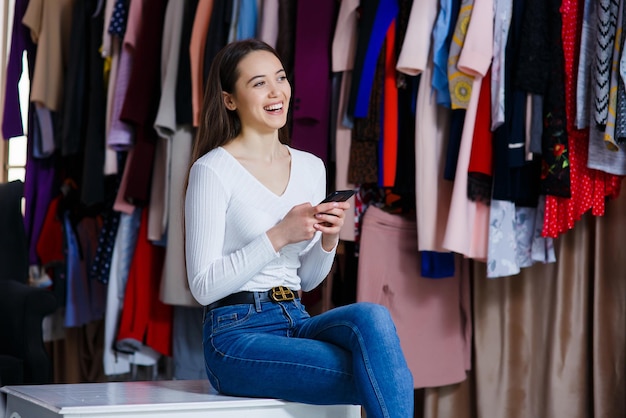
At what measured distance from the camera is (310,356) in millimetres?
1616

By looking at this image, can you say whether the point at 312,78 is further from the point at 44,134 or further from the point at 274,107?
the point at 44,134

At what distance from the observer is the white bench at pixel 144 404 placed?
154 cm

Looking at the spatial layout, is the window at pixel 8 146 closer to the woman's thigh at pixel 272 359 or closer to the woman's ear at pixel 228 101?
the woman's ear at pixel 228 101

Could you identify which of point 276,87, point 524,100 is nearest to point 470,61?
point 524,100

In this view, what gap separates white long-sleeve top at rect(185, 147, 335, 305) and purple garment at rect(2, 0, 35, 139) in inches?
72.7

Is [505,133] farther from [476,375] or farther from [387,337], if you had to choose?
[387,337]

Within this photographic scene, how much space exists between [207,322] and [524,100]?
1239 mm

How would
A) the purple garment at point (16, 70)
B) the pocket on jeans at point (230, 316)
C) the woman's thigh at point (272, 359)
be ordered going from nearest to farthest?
the woman's thigh at point (272, 359) < the pocket on jeans at point (230, 316) < the purple garment at point (16, 70)

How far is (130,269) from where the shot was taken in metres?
3.21

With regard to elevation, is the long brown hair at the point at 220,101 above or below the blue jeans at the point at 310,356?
above

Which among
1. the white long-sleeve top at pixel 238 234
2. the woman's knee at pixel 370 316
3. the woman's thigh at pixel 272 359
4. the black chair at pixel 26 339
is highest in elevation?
→ the white long-sleeve top at pixel 238 234

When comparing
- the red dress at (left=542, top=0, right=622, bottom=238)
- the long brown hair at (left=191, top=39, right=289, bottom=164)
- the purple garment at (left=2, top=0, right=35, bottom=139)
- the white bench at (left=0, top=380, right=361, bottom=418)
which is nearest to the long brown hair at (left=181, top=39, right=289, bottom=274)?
the long brown hair at (left=191, top=39, right=289, bottom=164)

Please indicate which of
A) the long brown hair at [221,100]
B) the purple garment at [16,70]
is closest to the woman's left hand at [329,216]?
the long brown hair at [221,100]

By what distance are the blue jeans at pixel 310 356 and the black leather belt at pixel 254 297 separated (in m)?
0.01
